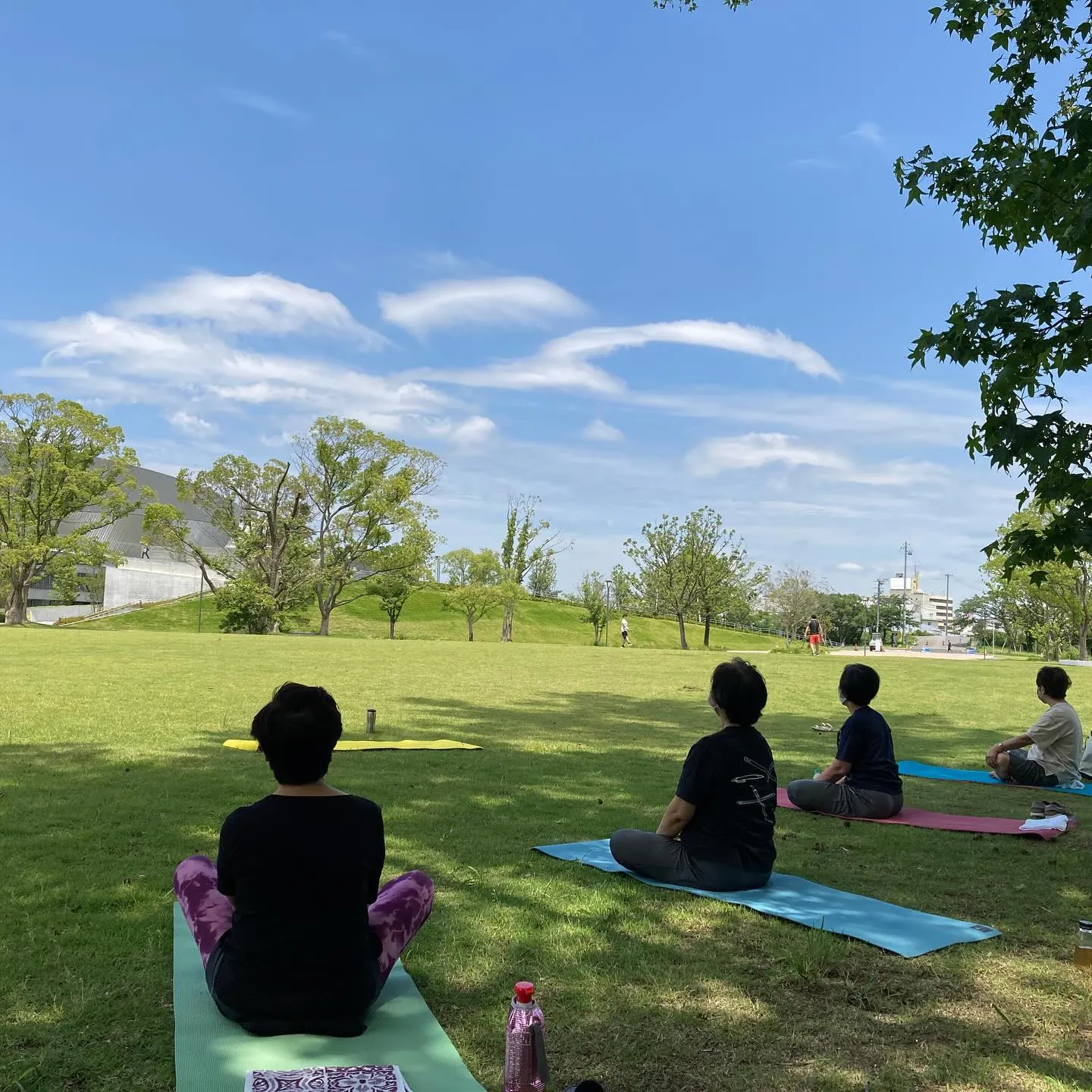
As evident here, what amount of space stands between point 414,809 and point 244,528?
53.5m

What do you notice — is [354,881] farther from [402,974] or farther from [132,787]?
[132,787]

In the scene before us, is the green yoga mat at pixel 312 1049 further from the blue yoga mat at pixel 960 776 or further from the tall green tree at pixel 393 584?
the tall green tree at pixel 393 584

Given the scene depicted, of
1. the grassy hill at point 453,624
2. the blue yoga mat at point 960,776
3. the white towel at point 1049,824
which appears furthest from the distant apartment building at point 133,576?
the white towel at point 1049,824

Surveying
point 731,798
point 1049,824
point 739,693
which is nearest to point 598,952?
point 731,798

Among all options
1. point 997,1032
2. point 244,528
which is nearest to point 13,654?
point 997,1032

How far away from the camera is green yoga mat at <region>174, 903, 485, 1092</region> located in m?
3.31

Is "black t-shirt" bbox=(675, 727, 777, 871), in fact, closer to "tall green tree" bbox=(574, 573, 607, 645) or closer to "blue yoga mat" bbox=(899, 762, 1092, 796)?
"blue yoga mat" bbox=(899, 762, 1092, 796)

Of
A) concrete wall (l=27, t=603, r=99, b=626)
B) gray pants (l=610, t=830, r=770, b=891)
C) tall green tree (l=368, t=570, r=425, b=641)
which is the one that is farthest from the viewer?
concrete wall (l=27, t=603, r=99, b=626)

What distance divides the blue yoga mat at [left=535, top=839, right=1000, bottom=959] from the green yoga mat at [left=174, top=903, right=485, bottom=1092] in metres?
2.24

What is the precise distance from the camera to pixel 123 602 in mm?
73625

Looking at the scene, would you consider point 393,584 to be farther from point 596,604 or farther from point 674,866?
point 674,866

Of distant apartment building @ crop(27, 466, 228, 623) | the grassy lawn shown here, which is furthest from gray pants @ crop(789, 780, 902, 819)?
distant apartment building @ crop(27, 466, 228, 623)

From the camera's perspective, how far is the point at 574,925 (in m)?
5.00

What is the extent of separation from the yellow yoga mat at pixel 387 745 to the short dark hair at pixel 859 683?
203 inches
